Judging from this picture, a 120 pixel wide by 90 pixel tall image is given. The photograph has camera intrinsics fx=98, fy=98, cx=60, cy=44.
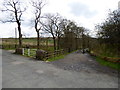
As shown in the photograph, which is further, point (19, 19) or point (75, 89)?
point (19, 19)

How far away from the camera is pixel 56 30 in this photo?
23797 millimetres

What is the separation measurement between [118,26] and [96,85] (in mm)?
6258

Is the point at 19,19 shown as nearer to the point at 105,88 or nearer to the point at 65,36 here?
the point at 65,36

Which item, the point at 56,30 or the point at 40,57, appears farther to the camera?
the point at 56,30

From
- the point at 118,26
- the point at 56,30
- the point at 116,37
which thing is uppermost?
the point at 56,30

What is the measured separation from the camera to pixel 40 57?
11180mm

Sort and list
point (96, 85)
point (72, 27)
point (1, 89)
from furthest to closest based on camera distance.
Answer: point (72, 27), point (96, 85), point (1, 89)

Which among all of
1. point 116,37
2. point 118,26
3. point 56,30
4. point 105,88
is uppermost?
point 56,30

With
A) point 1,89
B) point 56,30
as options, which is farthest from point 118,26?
point 56,30

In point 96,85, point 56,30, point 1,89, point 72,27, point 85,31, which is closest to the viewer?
point 1,89

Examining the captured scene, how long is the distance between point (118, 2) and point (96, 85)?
907cm

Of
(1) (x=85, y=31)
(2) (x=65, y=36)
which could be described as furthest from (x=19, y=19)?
(1) (x=85, y=31)

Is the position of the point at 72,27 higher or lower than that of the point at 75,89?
higher

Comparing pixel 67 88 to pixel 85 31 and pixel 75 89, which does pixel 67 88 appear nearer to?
pixel 75 89
